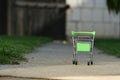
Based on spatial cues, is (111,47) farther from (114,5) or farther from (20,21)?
(20,21)

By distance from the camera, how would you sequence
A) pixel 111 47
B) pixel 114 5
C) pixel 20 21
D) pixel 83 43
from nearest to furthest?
pixel 83 43, pixel 111 47, pixel 114 5, pixel 20 21

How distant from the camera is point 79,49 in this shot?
14.2 m

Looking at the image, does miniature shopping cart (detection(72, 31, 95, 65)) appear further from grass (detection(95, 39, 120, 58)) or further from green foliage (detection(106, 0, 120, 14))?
green foliage (detection(106, 0, 120, 14))

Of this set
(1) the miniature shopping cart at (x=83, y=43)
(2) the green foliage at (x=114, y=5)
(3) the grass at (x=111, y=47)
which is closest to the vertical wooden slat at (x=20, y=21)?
(3) the grass at (x=111, y=47)

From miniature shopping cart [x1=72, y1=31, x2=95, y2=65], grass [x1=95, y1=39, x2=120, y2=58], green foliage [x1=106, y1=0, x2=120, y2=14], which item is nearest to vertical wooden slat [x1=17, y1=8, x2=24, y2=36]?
grass [x1=95, y1=39, x2=120, y2=58]

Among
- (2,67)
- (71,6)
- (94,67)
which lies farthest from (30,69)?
(71,6)

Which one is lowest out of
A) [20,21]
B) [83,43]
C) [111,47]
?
[20,21]

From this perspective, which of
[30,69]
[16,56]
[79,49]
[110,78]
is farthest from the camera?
[16,56]

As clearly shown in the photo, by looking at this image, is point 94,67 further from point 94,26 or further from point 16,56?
point 94,26

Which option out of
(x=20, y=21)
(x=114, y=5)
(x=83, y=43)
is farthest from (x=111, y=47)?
(x=20, y=21)

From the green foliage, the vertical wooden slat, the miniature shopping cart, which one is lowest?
the vertical wooden slat

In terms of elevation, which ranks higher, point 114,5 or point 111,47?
point 114,5

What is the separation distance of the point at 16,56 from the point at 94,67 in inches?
129

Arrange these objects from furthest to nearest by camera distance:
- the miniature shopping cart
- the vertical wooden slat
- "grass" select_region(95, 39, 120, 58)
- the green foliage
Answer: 1. the vertical wooden slat
2. the green foliage
3. "grass" select_region(95, 39, 120, 58)
4. the miniature shopping cart
